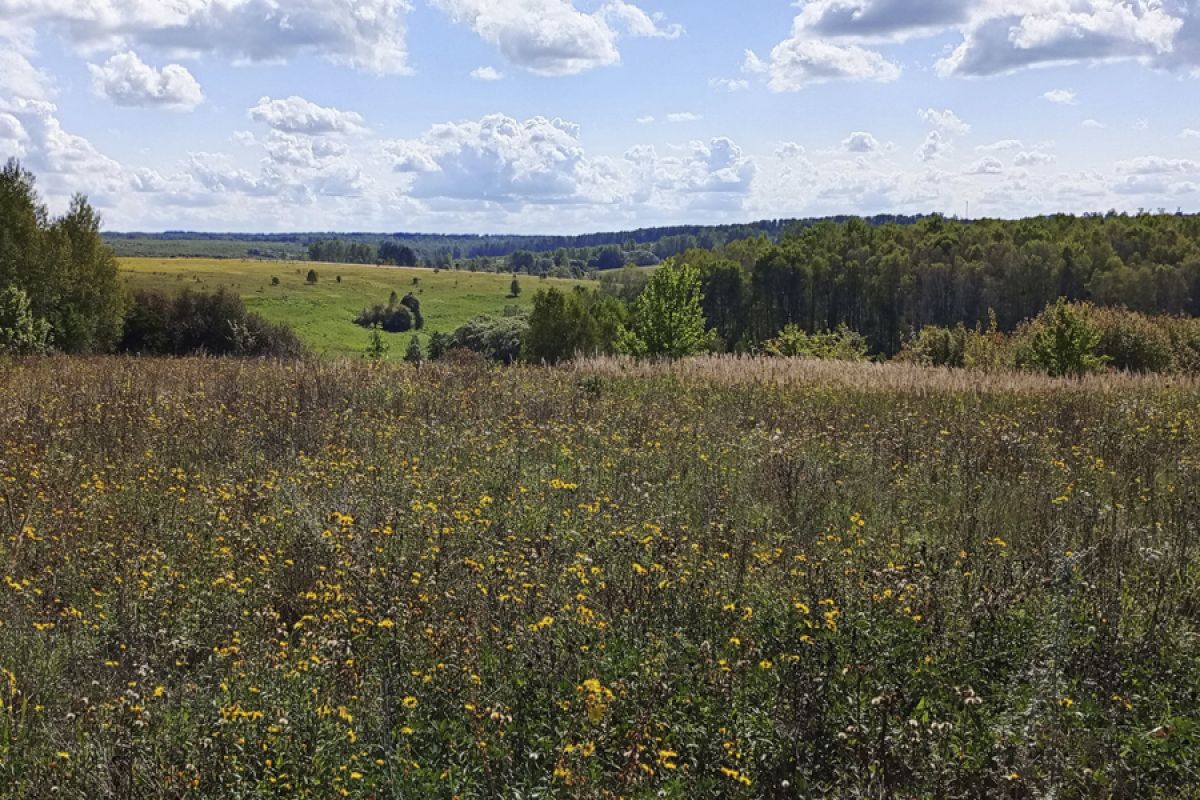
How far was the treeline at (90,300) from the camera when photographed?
113 feet

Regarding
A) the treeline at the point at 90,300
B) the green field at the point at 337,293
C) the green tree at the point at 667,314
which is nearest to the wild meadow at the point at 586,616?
the treeline at the point at 90,300

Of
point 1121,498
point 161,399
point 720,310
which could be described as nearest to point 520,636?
point 1121,498

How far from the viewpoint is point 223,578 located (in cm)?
522

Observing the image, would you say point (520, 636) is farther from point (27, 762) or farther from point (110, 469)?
point (110, 469)

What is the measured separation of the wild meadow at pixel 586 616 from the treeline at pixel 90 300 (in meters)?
22.2

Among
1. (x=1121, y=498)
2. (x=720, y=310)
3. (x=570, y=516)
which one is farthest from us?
(x=720, y=310)

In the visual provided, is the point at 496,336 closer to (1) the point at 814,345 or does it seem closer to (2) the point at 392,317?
(2) the point at 392,317

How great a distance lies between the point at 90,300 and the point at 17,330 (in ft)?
67.4

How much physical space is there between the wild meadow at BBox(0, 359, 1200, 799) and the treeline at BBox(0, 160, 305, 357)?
22.2 metres

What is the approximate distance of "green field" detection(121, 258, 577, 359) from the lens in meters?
81.9

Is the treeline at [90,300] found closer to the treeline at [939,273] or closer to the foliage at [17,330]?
the foliage at [17,330]

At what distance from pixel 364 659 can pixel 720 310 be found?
9928 centimetres

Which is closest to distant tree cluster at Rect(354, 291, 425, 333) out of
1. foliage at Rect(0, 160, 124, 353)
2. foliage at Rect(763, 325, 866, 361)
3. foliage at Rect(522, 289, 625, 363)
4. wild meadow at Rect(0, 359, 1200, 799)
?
foliage at Rect(522, 289, 625, 363)

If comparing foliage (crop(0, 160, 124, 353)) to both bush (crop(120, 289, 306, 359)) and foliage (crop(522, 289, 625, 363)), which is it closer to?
bush (crop(120, 289, 306, 359))
